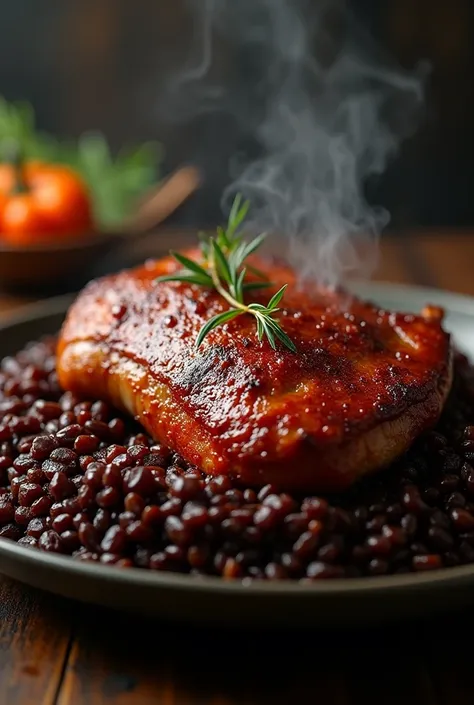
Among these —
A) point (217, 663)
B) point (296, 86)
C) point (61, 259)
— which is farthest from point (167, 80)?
point (217, 663)

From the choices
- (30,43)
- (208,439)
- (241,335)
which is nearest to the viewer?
(208,439)

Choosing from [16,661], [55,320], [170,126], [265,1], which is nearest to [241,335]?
[16,661]

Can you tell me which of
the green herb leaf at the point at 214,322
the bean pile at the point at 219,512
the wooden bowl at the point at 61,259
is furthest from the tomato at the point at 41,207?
the green herb leaf at the point at 214,322

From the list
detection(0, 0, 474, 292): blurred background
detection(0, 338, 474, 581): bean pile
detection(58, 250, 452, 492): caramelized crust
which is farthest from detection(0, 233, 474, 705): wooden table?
detection(0, 0, 474, 292): blurred background

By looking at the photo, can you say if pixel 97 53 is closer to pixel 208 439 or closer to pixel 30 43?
pixel 30 43

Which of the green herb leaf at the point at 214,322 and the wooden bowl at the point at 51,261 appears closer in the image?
the green herb leaf at the point at 214,322

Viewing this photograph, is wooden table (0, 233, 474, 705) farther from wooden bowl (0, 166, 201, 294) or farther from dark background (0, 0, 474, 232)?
dark background (0, 0, 474, 232)

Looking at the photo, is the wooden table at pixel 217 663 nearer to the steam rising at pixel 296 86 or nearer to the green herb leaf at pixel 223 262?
the green herb leaf at pixel 223 262
